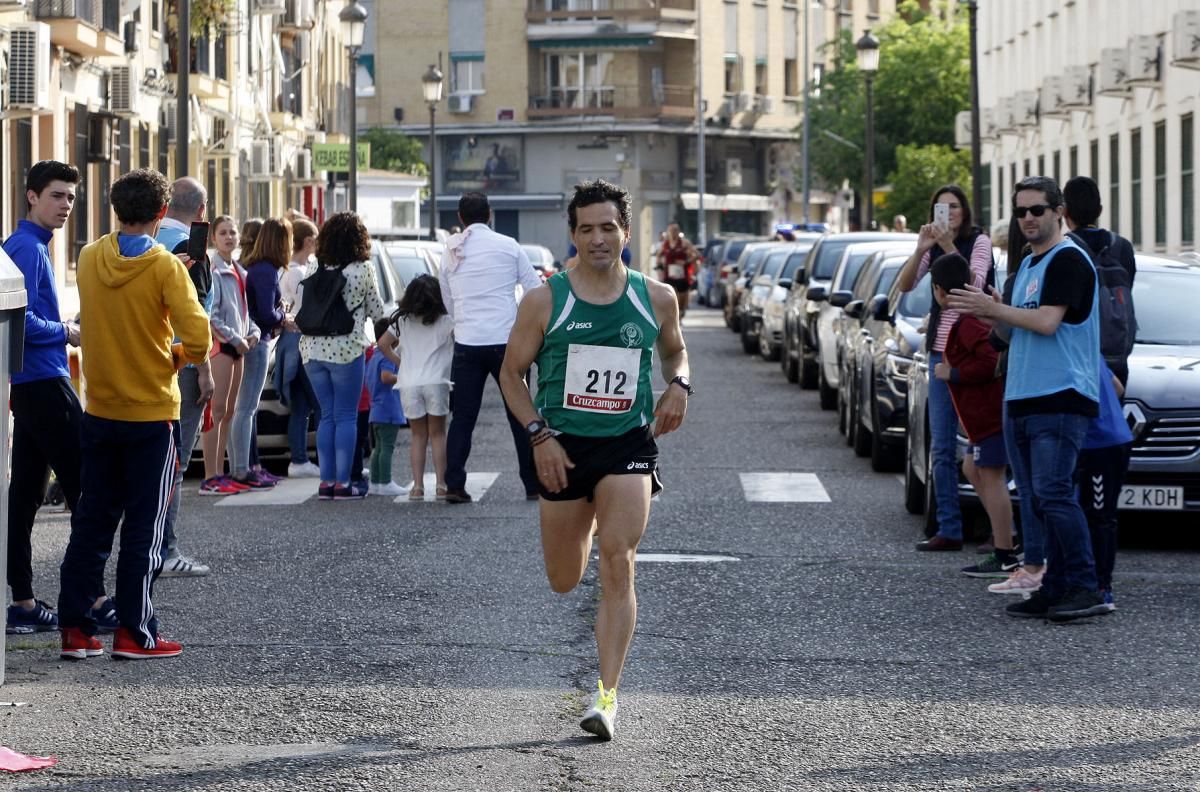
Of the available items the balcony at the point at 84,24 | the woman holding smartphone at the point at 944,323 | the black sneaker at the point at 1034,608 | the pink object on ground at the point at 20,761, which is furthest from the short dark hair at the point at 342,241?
the balcony at the point at 84,24

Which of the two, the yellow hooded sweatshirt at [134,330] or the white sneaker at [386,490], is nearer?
the yellow hooded sweatshirt at [134,330]

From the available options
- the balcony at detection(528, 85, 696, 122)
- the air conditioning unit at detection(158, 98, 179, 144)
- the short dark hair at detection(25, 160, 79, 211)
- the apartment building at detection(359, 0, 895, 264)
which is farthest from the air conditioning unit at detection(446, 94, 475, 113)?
the short dark hair at detection(25, 160, 79, 211)

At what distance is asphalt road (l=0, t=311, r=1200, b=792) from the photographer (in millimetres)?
6914

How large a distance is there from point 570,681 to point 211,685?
4.09 feet

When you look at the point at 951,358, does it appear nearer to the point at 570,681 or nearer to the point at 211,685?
the point at 570,681

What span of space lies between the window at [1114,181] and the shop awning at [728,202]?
149 ft

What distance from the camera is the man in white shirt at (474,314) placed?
1435 centimetres

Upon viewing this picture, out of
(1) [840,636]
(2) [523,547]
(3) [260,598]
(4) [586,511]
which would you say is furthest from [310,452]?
(4) [586,511]

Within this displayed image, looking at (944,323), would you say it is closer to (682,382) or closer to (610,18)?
(682,382)

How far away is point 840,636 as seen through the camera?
940 cm

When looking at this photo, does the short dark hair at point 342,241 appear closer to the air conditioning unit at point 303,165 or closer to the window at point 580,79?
the air conditioning unit at point 303,165

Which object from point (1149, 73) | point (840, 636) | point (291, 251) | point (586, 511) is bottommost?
point (840, 636)

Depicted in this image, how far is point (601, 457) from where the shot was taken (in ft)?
24.6

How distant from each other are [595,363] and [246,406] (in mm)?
8088
